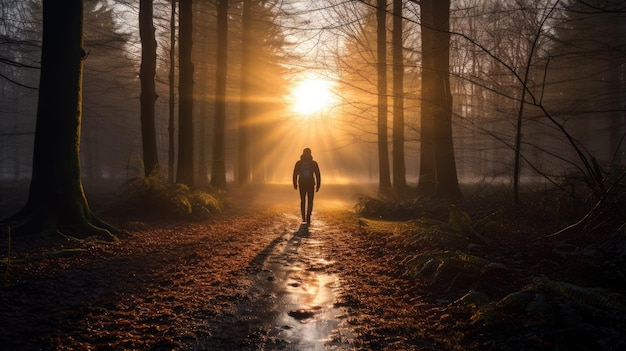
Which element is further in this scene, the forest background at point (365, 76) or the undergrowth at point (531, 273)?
the forest background at point (365, 76)

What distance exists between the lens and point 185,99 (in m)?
12.8

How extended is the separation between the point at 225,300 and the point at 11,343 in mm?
1863

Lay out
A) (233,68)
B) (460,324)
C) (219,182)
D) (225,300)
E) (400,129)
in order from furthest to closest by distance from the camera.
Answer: (233,68) < (219,182) < (400,129) < (225,300) < (460,324)

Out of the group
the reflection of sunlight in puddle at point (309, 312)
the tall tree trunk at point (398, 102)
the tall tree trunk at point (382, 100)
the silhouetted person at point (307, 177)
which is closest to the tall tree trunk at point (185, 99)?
the silhouetted person at point (307, 177)

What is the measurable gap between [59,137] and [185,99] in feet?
22.0

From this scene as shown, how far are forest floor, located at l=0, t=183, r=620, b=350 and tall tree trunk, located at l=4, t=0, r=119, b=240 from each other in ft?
1.86

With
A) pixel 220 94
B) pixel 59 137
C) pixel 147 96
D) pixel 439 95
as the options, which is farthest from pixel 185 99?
pixel 439 95

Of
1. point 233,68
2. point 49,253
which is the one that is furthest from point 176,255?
point 233,68

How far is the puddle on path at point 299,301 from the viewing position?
3.25 meters

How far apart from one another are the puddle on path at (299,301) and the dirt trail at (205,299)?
0.01 m

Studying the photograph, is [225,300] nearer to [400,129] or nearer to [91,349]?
[91,349]

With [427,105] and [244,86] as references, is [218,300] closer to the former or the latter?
[427,105]

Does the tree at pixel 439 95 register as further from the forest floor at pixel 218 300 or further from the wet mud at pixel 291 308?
the wet mud at pixel 291 308

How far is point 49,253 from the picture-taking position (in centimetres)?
491
